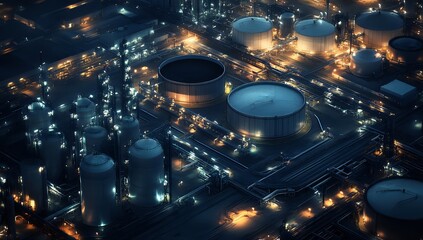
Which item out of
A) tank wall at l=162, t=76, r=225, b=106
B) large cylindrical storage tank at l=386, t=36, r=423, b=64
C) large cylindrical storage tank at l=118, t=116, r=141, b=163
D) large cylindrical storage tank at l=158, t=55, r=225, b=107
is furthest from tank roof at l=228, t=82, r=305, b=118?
large cylindrical storage tank at l=386, t=36, r=423, b=64

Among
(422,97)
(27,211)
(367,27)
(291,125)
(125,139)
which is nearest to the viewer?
(27,211)

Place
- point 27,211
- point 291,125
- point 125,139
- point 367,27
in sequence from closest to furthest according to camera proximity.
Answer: point 27,211
point 125,139
point 291,125
point 367,27

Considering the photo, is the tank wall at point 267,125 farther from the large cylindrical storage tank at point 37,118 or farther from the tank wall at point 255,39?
the large cylindrical storage tank at point 37,118

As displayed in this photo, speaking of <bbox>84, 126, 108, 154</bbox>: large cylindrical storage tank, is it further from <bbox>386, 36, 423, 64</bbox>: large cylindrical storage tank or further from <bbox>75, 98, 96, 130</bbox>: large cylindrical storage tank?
<bbox>386, 36, 423, 64</bbox>: large cylindrical storage tank

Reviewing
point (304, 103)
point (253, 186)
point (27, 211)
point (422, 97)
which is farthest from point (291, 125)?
point (27, 211)

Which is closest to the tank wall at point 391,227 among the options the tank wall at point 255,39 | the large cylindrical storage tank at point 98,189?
the large cylindrical storage tank at point 98,189

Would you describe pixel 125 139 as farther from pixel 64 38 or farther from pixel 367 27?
pixel 367 27
